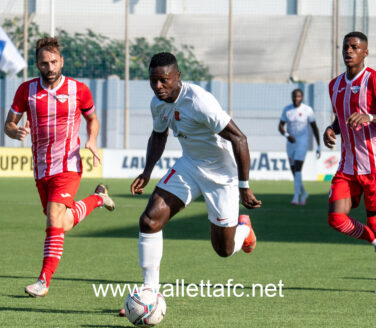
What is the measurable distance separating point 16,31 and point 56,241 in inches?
1393

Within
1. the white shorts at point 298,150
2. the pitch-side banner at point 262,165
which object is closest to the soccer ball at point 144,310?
the white shorts at point 298,150

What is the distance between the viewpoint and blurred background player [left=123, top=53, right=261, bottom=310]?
6.60 m

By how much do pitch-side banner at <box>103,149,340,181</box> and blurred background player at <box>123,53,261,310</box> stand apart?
21595 millimetres

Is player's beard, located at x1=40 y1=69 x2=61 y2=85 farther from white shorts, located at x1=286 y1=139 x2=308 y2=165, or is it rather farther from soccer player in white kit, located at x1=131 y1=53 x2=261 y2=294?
white shorts, located at x1=286 y1=139 x2=308 y2=165

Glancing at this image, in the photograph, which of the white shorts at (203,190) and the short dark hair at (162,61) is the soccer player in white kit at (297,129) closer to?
the white shorts at (203,190)

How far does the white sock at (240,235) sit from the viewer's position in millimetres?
7915

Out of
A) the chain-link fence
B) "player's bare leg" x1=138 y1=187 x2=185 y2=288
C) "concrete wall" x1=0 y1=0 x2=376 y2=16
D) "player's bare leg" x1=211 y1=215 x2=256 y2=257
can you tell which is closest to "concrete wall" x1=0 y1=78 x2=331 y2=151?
the chain-link fence

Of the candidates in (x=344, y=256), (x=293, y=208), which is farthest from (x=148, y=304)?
(x=293, y=208)

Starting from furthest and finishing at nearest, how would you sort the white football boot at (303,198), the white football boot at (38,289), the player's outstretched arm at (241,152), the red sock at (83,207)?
the white football boot at (303,198) → the red sock at (83,207) → the white football boot at (38,289) → the player's outstretched arm at (241,152)

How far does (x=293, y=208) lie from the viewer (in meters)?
18.4

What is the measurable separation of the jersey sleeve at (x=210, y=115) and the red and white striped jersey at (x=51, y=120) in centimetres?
198

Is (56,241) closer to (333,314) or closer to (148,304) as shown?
(148,304)

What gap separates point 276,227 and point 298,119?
485 centimetres

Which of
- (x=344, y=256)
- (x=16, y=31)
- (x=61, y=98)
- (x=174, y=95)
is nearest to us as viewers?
(x=174, y=95)
